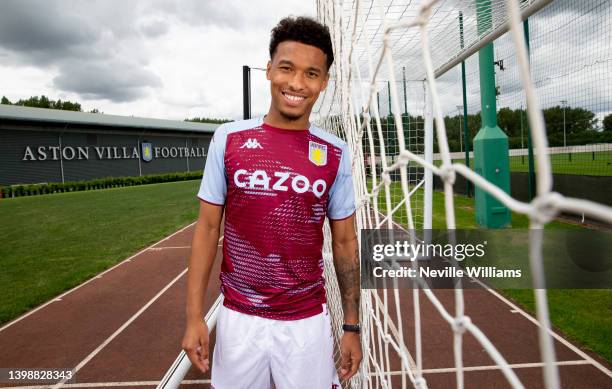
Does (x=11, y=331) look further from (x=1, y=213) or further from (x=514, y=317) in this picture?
(x=1, y=213)

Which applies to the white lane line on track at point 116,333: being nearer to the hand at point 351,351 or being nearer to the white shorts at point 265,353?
the white shorts at point 265,353

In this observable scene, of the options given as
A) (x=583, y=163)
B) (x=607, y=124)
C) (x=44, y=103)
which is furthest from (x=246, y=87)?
(x=44, y=103)

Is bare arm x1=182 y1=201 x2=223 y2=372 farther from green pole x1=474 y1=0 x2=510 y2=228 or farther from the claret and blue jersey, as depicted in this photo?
green pole x1=474 y1=0 x2=510 y2=228

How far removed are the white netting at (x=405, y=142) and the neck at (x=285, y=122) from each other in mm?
335

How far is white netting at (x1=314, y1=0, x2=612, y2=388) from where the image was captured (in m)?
0.60

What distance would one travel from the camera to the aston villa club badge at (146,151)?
26.5 m

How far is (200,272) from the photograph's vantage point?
149 cm

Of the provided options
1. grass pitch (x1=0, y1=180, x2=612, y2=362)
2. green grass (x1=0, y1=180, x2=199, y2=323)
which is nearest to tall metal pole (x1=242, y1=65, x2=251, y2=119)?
grass pitch (x1=0, y1=180, x2=612, y2=362)

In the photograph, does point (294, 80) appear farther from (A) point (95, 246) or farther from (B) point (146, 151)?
(B) point (146, 151)

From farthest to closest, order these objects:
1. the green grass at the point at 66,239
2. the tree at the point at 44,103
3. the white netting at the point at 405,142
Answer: the tree at the point at 44,103
the green grass at the point at 66,239
the white netting at the point at 405,142

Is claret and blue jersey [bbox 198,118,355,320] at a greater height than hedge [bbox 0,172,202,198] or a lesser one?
lesser

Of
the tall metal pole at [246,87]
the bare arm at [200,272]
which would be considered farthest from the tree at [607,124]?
the bare arm at [200,272]

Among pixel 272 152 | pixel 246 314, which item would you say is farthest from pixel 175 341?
pixel 272 152

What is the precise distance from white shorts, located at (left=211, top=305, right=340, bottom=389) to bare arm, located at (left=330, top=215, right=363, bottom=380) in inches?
7.3
